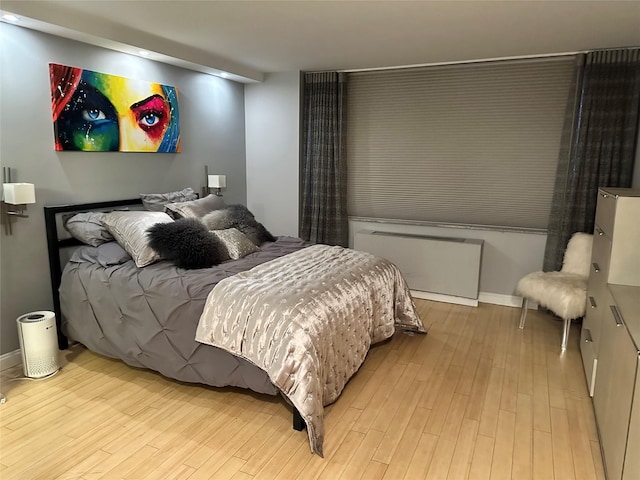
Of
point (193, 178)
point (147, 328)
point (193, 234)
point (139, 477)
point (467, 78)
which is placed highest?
point (467, 78)

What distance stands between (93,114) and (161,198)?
2.91 ft

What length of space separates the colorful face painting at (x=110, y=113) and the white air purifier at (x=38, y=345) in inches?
50.8

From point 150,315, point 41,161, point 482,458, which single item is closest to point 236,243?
point 150,315

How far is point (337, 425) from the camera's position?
8.48 feet

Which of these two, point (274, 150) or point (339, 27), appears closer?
point (339, 27)

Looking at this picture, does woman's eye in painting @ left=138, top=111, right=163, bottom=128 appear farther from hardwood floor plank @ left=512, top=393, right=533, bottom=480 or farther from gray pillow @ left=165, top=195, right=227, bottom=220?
hardwood floor plank @ left=512, top=393, right=533, bottom=480

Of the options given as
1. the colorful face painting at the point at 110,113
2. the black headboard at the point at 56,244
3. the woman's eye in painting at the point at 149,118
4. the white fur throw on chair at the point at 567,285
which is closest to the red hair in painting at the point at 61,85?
the colorful face painting at the point at 110,113

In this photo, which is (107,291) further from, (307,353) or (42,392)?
(307,353)

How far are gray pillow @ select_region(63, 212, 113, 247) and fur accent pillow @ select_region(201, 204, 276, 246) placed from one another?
30.3 inches

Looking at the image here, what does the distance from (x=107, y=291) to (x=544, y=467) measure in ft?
9.25

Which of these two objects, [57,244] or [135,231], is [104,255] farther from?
[57,244]

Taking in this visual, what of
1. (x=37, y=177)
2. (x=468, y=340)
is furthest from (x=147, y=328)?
(x=468, y=340)

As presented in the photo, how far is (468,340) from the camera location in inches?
149

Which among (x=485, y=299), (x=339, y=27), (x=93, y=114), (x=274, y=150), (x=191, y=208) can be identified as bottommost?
(x=485, y=299)
